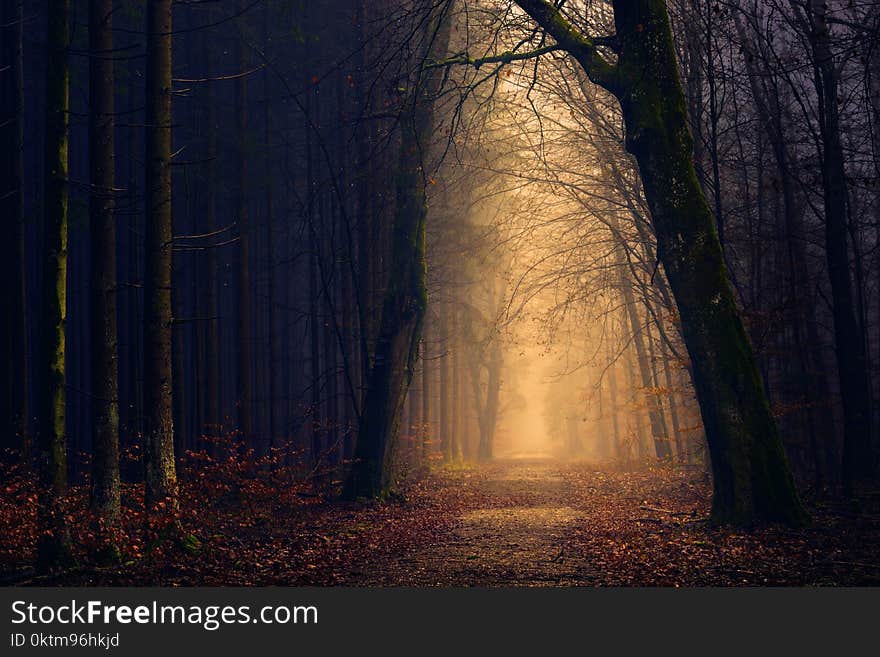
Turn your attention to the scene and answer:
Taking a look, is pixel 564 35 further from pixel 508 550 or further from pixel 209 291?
pixel 209 291

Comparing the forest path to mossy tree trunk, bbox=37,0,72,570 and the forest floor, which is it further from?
mossy tree trunk, bbox=37,0,72,570

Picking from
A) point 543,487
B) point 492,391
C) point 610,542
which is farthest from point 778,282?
point 492,391

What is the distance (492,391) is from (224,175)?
98.9 feet

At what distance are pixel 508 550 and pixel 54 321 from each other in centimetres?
623

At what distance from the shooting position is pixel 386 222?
71.9ft

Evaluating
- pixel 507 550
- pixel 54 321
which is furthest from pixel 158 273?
pixel 507 550

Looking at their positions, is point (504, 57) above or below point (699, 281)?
above

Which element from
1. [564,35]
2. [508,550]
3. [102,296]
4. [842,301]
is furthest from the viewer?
[842,301]

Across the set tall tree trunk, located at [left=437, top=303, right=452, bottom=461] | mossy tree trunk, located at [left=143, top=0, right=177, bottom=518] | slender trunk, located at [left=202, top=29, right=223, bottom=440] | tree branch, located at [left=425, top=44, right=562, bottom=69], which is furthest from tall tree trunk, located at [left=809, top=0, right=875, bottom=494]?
tall tree trunk, located at [left=437, top=303, right=452, bottom=461]

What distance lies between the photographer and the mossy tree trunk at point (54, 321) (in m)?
9.04

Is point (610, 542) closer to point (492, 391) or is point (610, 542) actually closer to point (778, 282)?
point (778, 282)

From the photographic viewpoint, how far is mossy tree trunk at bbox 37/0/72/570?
29.7 feet

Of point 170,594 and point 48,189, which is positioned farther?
point 48,189

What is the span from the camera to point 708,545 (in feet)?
32.7
